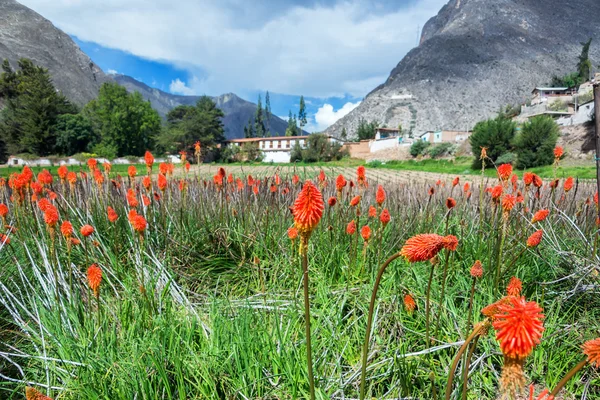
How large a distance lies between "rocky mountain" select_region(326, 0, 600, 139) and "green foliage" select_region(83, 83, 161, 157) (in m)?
53.8

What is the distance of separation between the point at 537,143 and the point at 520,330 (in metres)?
27.0

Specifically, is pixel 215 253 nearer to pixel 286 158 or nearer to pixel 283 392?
pixel 283 392

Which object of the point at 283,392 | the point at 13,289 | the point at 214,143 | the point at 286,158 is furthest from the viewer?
the point at 286,158

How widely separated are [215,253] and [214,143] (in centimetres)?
6009

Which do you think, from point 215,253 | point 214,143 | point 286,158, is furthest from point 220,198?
point 286,158

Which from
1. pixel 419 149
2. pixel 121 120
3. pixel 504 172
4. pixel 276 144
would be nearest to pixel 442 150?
pixel 419 149

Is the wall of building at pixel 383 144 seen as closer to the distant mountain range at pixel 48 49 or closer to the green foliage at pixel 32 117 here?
the green foliage at pixel 32 117

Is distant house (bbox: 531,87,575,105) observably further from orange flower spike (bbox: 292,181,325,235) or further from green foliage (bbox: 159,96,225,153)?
orange flower spike (bbox: 292,181,325,235)

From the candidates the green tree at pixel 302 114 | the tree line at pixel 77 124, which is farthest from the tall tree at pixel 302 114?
the tree line at pixel 77 124

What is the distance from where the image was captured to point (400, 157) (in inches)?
1826

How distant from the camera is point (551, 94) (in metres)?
66.2

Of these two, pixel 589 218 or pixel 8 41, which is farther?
pixel 8 41

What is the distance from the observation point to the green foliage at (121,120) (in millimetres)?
58125

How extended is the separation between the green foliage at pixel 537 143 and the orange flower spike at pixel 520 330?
1007 inches
